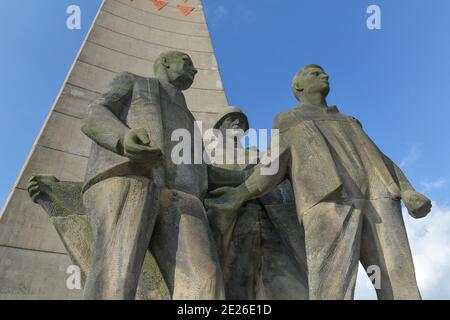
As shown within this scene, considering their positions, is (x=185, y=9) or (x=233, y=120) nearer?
(x=233, y=120)

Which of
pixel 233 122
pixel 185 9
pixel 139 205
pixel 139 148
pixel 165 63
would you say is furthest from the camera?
pixel 185 9

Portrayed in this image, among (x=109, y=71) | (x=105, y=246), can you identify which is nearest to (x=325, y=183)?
(x=105, y=246)

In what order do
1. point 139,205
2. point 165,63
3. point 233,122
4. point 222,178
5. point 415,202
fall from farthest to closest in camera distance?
1. point 233,122
2. point 165,63
3. point 222,178
4. point 415,202
5. point 139,205

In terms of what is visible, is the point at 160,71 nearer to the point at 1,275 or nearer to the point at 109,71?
the point at 1,275

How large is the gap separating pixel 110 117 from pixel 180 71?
1032mm

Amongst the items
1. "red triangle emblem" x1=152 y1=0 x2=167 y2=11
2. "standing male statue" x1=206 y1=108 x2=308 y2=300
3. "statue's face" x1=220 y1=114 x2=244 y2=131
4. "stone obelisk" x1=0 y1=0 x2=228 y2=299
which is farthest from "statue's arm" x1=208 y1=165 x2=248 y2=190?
"red triangle emblem" x1=152 y1=0 x2=167 y2=11

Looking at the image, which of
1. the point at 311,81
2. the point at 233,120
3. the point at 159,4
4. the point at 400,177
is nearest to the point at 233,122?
the point at 233,120

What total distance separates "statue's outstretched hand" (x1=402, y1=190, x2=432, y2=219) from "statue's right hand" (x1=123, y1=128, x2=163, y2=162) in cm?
182

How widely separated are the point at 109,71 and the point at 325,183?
499 cm

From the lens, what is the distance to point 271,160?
412 centimetres

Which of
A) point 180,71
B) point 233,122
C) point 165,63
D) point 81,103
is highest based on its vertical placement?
point 81,103

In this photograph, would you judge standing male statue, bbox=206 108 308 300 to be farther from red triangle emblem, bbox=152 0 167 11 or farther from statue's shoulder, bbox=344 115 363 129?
red triangle emblem, bbox=152 0 167 11

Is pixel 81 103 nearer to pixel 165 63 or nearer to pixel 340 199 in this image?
pixel 165 63

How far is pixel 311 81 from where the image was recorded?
4.64m
